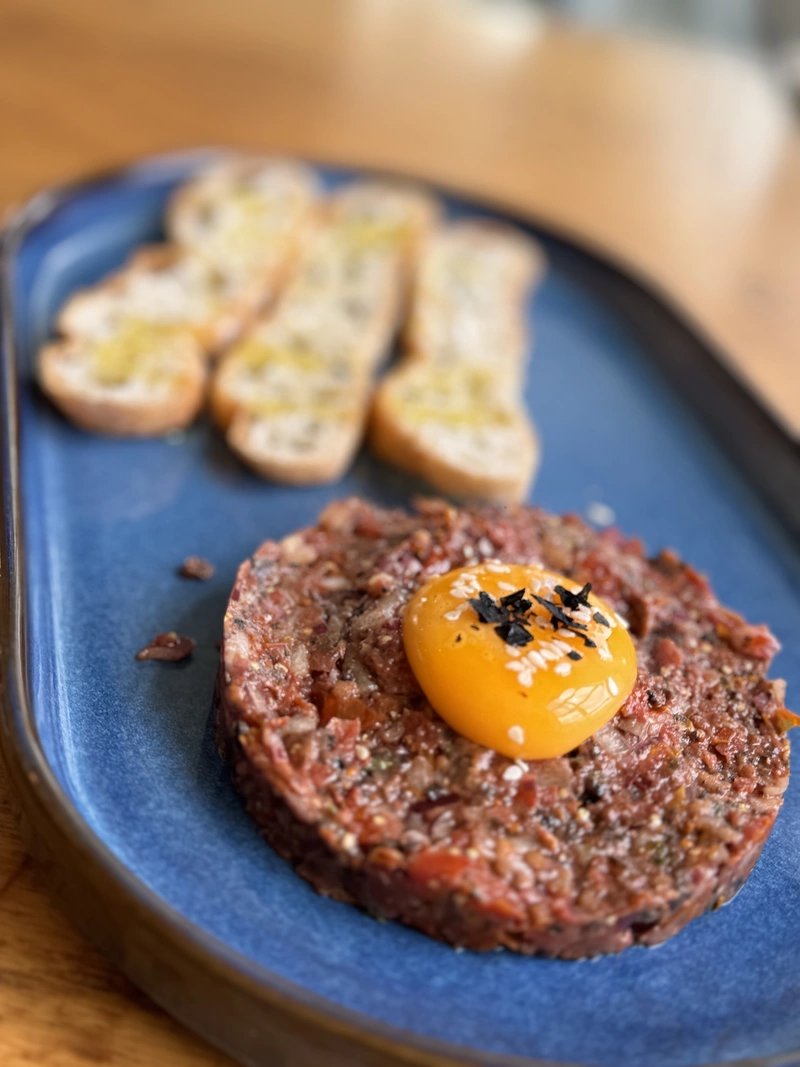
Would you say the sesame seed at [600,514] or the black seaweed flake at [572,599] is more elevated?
the black seaweed flake at [572,599]

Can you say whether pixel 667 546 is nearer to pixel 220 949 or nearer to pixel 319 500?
pixel 319 500

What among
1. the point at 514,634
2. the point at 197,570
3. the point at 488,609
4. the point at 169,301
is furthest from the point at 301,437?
the point at 514,634

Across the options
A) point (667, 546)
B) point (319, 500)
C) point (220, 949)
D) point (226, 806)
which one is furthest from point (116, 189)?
point (220, 949)

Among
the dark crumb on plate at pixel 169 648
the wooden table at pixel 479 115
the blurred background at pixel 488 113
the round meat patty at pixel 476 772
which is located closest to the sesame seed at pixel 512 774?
the round meat patty at pixel 476 772

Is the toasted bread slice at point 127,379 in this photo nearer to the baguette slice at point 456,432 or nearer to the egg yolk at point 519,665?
the baguette slice at point 456,432

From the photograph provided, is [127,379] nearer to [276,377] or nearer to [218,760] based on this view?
[276,377]

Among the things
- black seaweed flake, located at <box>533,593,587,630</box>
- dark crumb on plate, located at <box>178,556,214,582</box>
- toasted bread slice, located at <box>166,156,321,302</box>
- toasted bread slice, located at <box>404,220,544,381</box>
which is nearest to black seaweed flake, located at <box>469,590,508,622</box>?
black seaweed flake, located at <box>533,593,587,630</box>

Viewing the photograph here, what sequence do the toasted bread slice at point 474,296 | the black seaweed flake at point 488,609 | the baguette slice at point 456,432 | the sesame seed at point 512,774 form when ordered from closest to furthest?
the sesame seed at point 512,774 < the black seaweed flake at point 488,609 < the baguette slice at point 456,432 < the toasted bread slice at point 474,296

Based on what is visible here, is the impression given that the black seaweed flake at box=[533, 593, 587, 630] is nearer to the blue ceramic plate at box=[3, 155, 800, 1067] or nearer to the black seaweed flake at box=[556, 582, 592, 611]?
the black seaweed flake at box=[556, 582, 592, 611]
